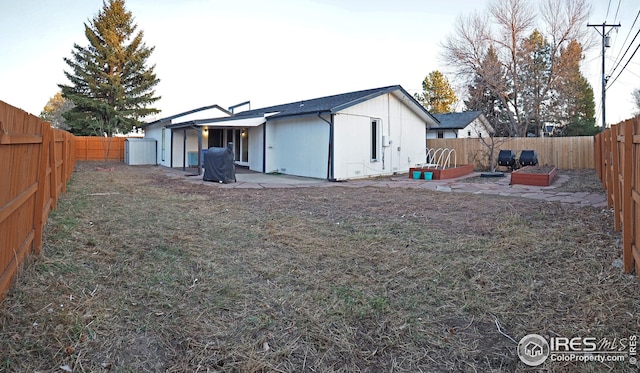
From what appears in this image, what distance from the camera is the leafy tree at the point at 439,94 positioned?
4200 cm

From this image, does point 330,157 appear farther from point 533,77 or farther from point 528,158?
point 533,77

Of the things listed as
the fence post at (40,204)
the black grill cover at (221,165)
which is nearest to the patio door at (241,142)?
the black grill cover at (221,165)

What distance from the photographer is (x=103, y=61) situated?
1147 inches

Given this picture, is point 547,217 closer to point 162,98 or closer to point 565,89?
point 565,89

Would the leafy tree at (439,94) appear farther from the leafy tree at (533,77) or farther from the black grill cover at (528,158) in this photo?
the black grill cover at (528,158)

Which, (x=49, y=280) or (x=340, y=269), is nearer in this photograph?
(x=49, y=280)


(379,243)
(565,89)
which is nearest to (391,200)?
(379,243)

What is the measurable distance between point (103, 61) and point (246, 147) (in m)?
19.2

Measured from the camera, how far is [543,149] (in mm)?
17750

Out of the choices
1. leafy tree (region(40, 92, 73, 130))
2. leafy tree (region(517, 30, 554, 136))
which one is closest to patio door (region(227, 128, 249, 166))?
leafy tree (region(517, 30, 554, 136))

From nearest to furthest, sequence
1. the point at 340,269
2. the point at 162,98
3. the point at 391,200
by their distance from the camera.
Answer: the point at 340,269
the point at 391,200
the point at 162,98

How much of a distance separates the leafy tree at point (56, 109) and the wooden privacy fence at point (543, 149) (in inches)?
1618

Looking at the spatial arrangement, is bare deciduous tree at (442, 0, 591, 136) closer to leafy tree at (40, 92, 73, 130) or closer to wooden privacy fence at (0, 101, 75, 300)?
wooden privacy fence at (0, 101, 75, 300)

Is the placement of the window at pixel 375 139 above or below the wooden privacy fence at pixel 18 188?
above
